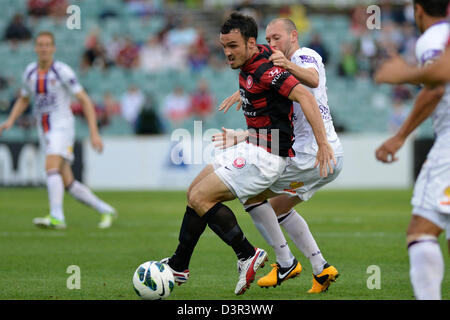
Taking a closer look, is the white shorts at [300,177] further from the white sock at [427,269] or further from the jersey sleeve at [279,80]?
the white sock at [427,269]

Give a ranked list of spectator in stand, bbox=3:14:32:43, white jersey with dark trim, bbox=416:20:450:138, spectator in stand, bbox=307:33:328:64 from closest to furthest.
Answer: white jersey with dark trim, bbox=416:20:450:138
spectator in stand, bbox=3:14:32:43
spectator in stand, bbox=307:33:328:64

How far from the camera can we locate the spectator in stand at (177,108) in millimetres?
21859

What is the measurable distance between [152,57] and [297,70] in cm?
1753

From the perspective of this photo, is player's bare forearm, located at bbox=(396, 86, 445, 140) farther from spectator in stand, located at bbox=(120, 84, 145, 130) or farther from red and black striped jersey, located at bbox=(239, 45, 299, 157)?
spectator in stand, located at bbox=(120, 84, 145, 130)

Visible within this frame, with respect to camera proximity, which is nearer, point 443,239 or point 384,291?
point 384,291

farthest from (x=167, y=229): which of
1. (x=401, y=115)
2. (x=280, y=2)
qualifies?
(x=280, y=2)

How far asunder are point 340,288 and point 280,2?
21088 mm

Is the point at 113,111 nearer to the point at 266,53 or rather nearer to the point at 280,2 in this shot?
the point at 280,2

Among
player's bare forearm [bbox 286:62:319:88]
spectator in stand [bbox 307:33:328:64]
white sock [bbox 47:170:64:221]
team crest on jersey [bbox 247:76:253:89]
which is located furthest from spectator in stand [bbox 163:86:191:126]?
player's bare forearm [bbox 286:62:319:88]

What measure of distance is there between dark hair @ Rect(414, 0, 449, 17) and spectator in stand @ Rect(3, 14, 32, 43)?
64.2 feet

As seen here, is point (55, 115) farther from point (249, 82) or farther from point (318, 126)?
point (318, 126)

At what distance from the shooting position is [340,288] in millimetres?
6797

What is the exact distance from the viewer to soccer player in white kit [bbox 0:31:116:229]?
11133 mm

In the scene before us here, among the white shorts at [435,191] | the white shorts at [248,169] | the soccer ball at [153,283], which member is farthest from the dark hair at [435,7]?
the soccer ball at [153,283]
